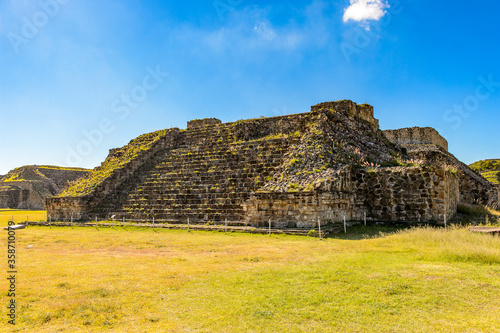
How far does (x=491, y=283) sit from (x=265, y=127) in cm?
1442

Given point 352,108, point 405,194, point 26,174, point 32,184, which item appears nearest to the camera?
point 405,194

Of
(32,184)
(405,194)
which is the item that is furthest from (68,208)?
(32,184)

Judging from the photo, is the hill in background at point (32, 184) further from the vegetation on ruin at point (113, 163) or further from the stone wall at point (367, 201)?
the stone wall at point (367, 201)

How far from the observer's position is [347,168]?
1358 centimetres

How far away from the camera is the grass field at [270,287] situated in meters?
4.11

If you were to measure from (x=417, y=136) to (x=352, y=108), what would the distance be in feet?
35.6

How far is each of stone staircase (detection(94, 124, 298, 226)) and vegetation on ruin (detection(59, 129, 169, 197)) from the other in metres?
1.04

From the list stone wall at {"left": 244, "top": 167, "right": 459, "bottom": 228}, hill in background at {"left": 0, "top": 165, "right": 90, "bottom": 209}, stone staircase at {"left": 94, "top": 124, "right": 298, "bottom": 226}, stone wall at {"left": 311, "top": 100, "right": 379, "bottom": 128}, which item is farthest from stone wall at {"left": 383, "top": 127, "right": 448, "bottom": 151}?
hill in background at {"left": 0, "top": 165, "right": 90, "bottom": 209}

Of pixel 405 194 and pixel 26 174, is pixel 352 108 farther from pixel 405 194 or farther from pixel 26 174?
pixel 26 174

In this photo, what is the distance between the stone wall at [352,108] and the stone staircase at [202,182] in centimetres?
332

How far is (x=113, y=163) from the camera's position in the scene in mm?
20406

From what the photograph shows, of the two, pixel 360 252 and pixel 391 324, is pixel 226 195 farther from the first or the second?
pixel 391 324

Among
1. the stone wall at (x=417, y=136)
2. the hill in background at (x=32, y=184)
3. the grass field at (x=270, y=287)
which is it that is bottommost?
the grass field at (x=270, y=287)

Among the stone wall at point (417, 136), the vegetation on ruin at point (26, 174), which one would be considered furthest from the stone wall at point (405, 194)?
the vegetation on ruin at point (26, 174)
